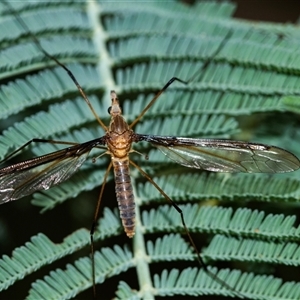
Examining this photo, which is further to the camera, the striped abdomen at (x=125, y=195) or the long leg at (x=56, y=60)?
the long leg at (x=56, y=60)

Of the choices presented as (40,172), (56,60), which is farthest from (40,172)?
(56,60)

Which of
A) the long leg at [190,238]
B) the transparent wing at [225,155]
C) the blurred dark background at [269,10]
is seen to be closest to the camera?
the long leg at [190,238]

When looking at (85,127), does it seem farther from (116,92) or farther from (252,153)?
(252,153)

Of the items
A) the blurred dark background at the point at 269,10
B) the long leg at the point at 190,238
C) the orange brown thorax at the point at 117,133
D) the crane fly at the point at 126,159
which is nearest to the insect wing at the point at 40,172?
the crane fly at the point at 126,159

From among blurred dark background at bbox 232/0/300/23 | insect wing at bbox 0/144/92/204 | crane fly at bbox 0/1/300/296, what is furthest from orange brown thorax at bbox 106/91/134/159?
blurred dark background at bbox 232/0/300/23

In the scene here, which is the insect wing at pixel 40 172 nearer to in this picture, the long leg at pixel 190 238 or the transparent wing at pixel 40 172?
the transparent wing at pixel 40 172

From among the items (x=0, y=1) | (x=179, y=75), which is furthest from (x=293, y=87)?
(x=0, y=1)

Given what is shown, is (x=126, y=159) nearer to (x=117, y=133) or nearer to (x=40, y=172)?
(x=117, y=133)

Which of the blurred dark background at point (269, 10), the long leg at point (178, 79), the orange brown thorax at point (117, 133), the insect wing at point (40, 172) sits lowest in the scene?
the insect wing at point (40, 172)
